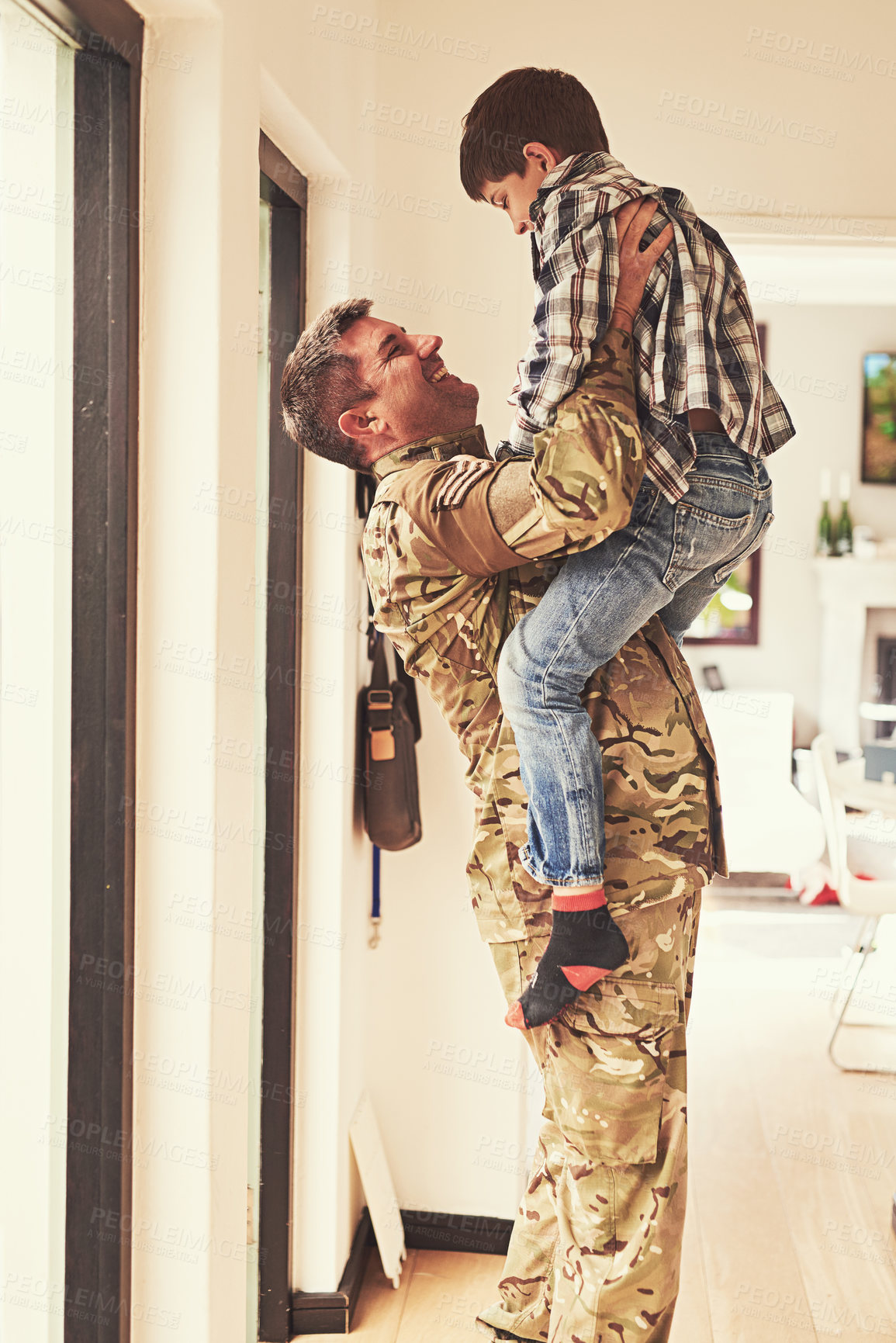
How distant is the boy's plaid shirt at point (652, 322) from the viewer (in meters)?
1.23

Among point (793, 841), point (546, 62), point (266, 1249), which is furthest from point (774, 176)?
point (793, 841)

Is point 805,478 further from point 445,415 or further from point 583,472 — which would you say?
point 583,472

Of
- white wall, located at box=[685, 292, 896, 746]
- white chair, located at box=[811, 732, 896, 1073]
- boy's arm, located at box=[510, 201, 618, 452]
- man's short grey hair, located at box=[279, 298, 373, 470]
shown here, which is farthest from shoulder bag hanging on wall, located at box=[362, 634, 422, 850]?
white wall, located at box=[685, 292, 896, 746]

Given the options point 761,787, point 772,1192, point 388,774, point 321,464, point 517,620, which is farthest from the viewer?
point 761,787

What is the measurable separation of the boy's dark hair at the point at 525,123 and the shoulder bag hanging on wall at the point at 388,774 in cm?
120

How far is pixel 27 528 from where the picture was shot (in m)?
1.31

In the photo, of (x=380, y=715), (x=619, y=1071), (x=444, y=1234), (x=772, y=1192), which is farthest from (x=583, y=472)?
(x=772, y=1192)

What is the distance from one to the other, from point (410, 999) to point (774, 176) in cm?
196

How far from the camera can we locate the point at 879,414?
6203 mm

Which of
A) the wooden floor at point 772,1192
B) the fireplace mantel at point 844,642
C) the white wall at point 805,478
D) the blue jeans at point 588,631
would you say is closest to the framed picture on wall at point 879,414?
the white wall at point 805,478

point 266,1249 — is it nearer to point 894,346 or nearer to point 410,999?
point 410,999

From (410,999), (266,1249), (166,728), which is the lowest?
(266,1249)

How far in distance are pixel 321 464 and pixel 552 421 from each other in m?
1.00

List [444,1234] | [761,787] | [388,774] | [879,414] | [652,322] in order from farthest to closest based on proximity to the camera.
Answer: [879,414]
[761,787]
[444,1234]
[388,774]
[652,322]
